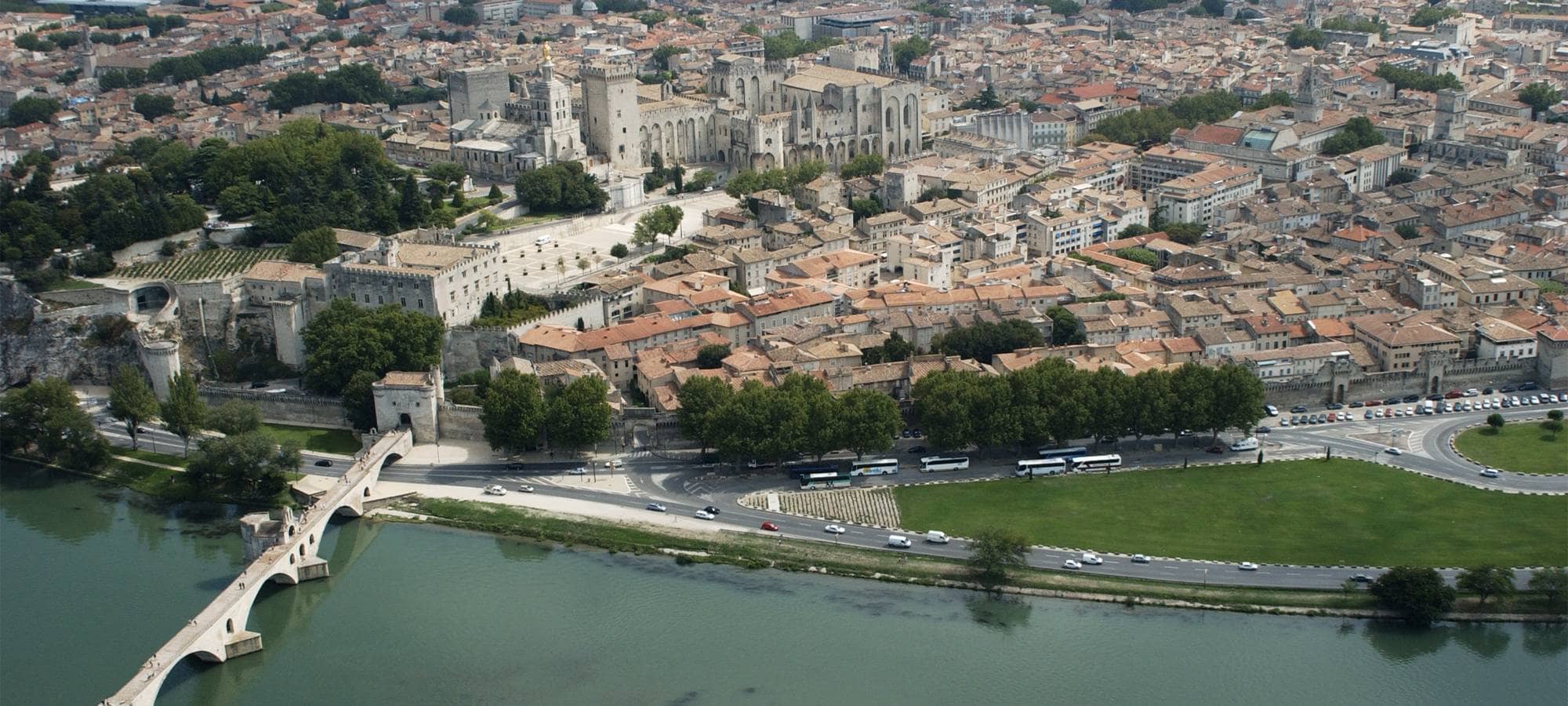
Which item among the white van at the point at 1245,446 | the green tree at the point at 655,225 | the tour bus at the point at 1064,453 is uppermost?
the green tree at the point at 655,225

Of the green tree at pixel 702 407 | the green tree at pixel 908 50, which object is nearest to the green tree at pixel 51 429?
the green tree at pixel 702 407

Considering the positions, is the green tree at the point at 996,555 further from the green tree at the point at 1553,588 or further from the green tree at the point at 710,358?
the green tree at the point at 710,358

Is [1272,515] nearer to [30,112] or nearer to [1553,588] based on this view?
[1553,588]

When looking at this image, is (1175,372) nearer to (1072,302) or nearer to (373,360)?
(1072,302)

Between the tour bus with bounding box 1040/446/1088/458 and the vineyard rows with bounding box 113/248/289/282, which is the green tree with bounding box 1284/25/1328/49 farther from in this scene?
the vineyard rows with bounding box 113/248/289/282

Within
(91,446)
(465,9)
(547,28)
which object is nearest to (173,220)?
(91,446)

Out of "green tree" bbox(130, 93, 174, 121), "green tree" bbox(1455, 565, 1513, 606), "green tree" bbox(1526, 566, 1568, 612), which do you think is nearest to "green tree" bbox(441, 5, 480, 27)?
"green tree" bbox(130, 93, 174, 121)
